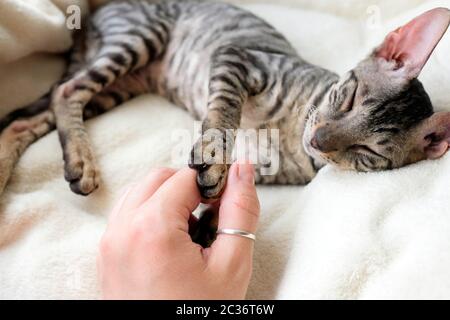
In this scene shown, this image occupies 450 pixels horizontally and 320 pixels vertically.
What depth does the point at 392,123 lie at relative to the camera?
125cm

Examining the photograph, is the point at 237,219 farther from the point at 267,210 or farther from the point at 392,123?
the point at 392,123

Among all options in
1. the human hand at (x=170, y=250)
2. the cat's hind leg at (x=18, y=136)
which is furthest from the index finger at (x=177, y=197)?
the cat's hind leg at (x=18, y=136)

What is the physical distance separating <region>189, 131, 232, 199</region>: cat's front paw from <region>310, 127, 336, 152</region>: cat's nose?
8.9 inches

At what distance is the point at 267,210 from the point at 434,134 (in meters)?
0.46

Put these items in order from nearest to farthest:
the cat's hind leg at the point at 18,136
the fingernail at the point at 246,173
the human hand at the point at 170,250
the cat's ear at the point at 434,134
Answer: the human hand at the point at 170,250 → the fingernail at the point at 246,173 → the cat's ear at the point at 434,134 → the cat's hind leg at the point at 18,136

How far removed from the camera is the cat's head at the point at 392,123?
1.23m

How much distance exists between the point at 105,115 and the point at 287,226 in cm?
77

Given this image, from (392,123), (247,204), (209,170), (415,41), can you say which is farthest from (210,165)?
(415,41)

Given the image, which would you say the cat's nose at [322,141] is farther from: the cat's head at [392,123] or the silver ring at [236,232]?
the silver ring at [236,232]

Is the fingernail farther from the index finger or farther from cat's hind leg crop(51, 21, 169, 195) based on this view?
cat's hind leg crop(51, 21, 169, 195)

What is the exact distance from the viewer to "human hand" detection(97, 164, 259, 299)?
0.87 metres

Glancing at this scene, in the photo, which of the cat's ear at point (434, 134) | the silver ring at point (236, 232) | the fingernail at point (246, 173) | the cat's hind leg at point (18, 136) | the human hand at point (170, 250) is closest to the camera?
the human hand at point (170, 250)

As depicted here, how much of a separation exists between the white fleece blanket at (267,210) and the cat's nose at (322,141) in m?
0.07

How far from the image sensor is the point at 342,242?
101 cm
